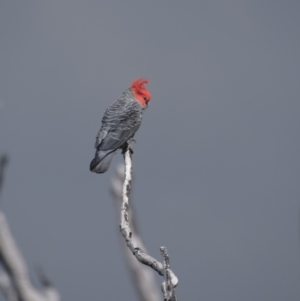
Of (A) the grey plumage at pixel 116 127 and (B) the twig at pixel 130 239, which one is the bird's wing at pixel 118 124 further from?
(B) the twig at pixel 130 239

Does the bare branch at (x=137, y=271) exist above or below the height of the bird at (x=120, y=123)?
below

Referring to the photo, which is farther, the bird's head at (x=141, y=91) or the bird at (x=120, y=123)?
the bird's head at (x=141, y=91)

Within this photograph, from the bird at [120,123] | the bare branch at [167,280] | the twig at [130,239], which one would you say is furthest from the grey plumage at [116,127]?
the bare branch at [167,280]

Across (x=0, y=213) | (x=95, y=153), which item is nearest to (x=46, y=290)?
(x=0, y=213)

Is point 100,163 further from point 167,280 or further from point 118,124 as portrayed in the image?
point 167,280

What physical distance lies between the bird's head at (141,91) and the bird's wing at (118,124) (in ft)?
0.24

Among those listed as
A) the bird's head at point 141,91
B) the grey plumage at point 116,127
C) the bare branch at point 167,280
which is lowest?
the bare branch at point 167,280

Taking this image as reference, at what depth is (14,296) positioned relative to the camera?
4.41 metres

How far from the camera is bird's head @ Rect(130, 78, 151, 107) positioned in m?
5.21

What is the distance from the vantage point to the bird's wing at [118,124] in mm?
4613

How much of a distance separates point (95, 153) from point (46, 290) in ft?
3.17

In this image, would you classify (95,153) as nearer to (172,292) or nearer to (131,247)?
(131,247)

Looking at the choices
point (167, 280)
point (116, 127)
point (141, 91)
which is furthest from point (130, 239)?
point (141, 91)

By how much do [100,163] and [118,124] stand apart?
50cm
